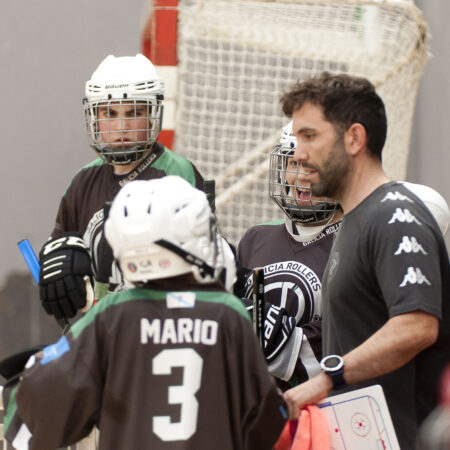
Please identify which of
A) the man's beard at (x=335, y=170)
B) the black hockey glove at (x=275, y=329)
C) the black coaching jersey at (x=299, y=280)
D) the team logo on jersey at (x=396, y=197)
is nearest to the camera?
the team logo on jersey at (x=396, y=197)

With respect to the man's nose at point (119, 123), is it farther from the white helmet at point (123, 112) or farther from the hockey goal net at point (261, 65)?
the hockey goal net at point (261, 65)

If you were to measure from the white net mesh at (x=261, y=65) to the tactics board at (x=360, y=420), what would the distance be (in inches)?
98.7

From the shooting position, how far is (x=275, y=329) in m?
3.18

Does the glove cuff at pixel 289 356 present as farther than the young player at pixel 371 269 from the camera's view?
Yes

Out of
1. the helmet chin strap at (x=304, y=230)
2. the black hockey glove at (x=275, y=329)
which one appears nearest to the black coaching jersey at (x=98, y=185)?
the helmet chin strap at (x=304, y=230)

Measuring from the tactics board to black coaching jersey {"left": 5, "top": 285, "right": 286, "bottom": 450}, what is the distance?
0.25 meters

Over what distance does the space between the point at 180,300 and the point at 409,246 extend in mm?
581

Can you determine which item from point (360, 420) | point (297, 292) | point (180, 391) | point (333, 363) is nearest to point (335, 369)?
point (333, 363)

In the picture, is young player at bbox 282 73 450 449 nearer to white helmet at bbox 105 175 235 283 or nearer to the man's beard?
the man's beard

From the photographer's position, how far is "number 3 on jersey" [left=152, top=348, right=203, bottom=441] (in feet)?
8.00

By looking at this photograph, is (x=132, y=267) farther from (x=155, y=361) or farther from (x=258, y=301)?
(x=258, y=301)

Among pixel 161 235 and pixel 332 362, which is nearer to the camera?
pixel 161 235

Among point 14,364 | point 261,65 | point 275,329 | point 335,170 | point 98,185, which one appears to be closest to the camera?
point 14,364

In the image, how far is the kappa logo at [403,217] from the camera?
2646mm
